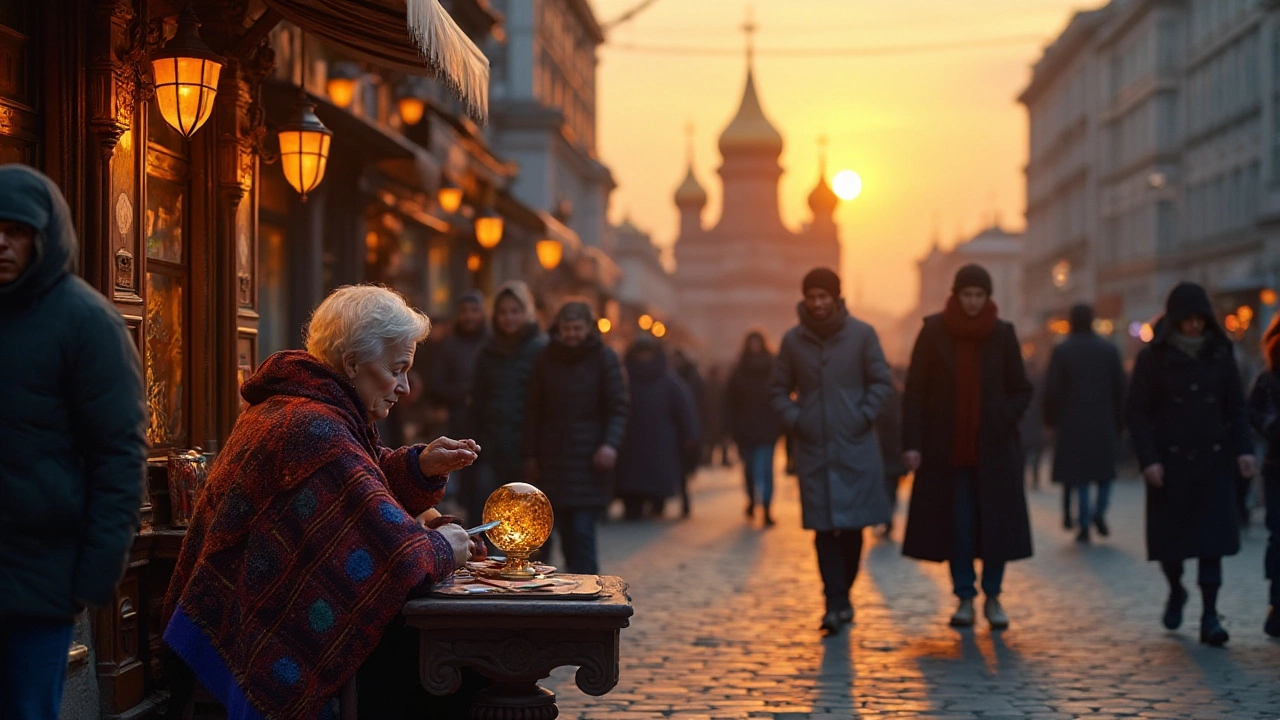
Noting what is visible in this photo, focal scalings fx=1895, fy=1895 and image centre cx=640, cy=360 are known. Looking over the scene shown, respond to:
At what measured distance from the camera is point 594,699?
7844mm

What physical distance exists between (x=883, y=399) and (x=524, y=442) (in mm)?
2167

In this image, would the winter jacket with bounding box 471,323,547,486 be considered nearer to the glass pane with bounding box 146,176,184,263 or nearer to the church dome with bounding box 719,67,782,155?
the glass pane with bounding box 146,176,184,263

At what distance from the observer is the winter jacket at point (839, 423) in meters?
10.0

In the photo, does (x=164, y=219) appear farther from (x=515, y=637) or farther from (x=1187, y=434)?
(x=1187, y=434)

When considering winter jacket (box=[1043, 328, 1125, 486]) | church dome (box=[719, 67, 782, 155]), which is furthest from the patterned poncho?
church dome (box=[719, 67, 782, 155])

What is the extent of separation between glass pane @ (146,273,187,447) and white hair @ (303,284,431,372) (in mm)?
2392

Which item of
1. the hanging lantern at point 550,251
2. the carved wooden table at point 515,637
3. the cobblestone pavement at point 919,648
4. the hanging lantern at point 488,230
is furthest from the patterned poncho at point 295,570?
the hanging lantern at point 550,251

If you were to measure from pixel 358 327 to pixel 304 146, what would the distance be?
5040 millimetres

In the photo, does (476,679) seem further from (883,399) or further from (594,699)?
(883,399)

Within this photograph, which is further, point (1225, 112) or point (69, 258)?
point (1225, 112)

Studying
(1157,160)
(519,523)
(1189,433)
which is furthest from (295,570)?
(1157,160)

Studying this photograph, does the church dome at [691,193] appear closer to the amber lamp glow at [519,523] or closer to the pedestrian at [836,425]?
the pedestrian at [836,425]

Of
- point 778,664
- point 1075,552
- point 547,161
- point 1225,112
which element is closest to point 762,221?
point 1225,112

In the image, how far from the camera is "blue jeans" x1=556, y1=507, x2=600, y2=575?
34.3 feet
